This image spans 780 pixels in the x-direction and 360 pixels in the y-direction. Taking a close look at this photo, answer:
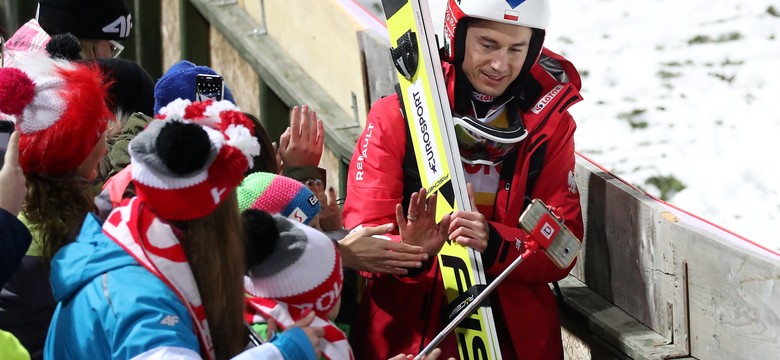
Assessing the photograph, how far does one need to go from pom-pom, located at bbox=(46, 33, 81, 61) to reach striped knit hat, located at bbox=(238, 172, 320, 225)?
157cm

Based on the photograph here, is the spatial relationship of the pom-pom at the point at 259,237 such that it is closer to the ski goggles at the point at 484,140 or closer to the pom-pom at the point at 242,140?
the pom-pom at the point at 242,140

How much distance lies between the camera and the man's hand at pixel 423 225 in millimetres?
3596

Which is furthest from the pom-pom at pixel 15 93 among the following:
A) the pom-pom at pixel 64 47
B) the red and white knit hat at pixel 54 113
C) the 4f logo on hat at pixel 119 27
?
the 4f logo on hat at pixel 119 27

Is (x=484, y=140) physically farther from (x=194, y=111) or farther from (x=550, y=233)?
(x=194, y=111)

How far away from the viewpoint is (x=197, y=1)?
8023 mm

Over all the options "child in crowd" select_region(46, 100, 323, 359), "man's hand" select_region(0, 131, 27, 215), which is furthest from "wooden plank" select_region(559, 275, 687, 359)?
"man's hand" select_region(0, 131, 27, 215)

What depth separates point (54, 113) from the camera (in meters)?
2.89

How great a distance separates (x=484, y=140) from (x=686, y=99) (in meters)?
3.34

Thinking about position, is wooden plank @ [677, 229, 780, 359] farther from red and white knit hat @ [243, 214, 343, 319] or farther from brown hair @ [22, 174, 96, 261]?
brown hair @ [22, 174, 96, 261]

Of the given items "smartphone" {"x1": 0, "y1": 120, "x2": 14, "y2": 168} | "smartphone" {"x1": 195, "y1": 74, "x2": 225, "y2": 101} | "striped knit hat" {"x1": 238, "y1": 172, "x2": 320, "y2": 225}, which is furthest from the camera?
"smartphone" {"x1": 195, "y1": 74, "x2": 225, "y2": 101}

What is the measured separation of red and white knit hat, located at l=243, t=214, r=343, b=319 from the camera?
2744 mm

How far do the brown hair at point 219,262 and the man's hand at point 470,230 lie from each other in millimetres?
1159

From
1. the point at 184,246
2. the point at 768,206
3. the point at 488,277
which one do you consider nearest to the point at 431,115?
the point at 488,277

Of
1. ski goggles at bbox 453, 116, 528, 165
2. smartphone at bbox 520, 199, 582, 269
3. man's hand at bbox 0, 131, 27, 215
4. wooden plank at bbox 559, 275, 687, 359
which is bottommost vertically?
wooden plank at bbox 559, 275, 687, 359
